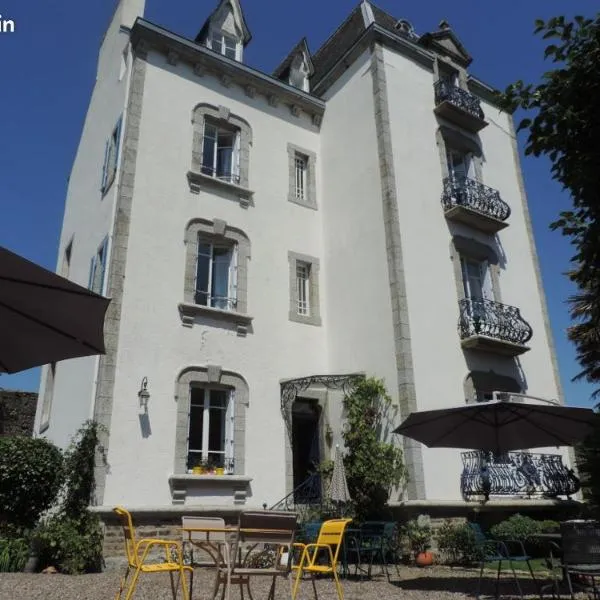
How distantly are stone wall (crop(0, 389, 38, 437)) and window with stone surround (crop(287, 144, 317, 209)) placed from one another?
10.5 metres

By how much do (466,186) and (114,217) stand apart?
816 centimetres

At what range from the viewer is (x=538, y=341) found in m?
14.2

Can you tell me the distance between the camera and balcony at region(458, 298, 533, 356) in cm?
1241

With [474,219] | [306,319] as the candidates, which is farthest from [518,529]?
[474,219]

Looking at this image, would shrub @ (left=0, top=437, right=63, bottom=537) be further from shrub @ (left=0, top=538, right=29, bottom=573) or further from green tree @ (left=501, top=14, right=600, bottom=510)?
green tree @ (left=501, top=14, right=600, bottom=510)

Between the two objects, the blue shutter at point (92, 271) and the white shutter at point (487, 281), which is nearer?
the blue shutter at point (92, 271)

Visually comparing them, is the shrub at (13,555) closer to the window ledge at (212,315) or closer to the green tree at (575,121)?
the window ledge at (212,315)

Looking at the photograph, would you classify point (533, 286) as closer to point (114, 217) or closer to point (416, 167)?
point (416, 167)

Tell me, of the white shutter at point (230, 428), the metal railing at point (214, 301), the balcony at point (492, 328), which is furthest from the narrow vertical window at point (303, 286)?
the balcony at point (492, 328)

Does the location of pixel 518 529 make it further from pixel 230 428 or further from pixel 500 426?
pixel 230 428

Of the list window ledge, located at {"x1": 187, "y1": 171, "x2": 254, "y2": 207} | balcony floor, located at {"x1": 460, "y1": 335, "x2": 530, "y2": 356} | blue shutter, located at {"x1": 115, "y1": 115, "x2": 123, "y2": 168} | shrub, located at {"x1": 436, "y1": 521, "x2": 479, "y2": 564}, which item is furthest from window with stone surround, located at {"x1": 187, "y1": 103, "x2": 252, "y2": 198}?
shrub, located at {"x1": 436, "y1": 521, "x2": 479, "y2": 564}

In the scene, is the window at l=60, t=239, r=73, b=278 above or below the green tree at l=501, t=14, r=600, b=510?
above

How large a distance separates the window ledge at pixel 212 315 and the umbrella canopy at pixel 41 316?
640cm

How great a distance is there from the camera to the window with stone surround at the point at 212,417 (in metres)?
10.8
